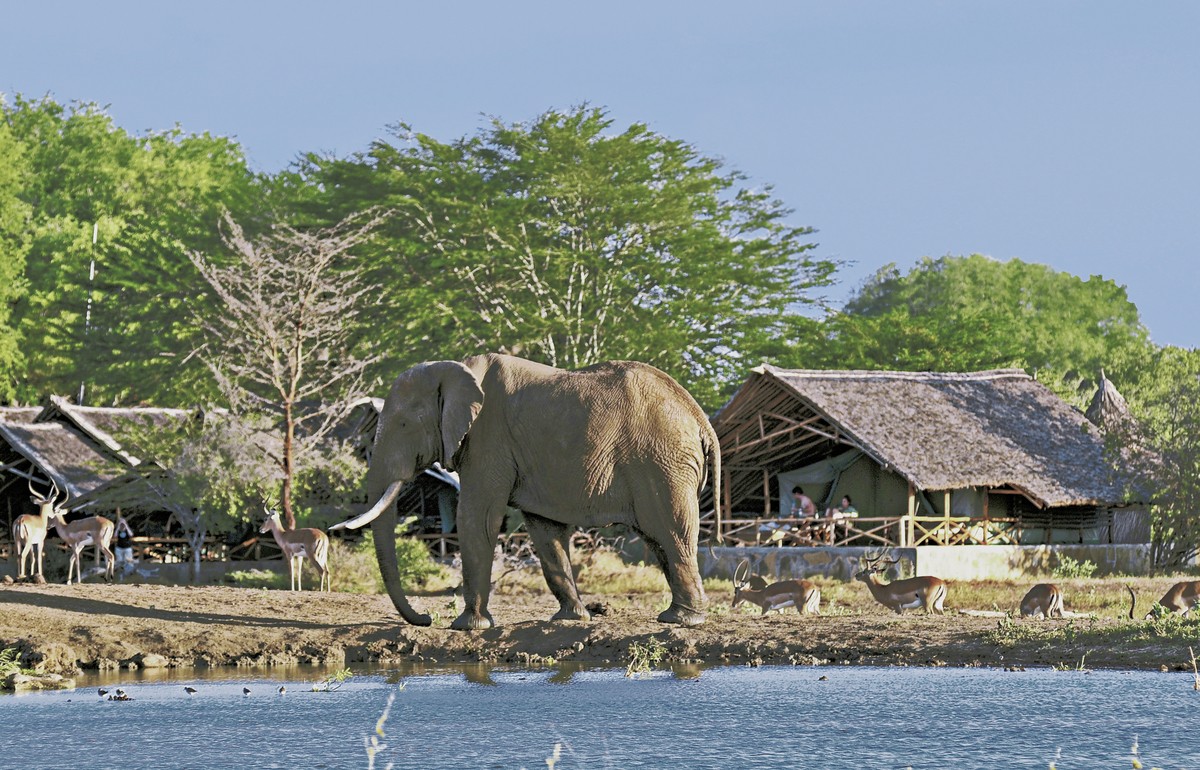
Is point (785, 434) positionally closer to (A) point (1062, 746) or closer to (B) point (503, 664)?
(B) point (503, 664)

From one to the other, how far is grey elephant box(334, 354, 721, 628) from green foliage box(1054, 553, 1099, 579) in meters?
15.3

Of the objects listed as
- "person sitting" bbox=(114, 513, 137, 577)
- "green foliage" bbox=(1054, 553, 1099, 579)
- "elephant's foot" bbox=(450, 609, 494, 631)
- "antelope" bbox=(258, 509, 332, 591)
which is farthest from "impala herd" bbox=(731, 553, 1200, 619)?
"person sitting" bbox=(114, 513, 137, 577)

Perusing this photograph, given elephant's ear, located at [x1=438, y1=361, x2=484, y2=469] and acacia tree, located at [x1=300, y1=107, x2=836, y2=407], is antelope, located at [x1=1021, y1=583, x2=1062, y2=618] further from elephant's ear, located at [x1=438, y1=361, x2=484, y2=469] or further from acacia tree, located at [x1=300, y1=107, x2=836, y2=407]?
acacia tree, located at [x1=300, y1=107, x2=836, y2=407]

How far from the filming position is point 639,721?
42.8 feet

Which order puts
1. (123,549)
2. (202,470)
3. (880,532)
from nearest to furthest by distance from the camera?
(202,470) → (123,549) → (880,532)

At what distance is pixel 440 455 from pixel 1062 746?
27.0 feet

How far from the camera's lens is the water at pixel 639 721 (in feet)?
37.6

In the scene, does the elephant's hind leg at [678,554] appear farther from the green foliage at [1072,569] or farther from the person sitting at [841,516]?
the green foliage at [1072,569]

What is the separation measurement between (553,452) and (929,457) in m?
16.2

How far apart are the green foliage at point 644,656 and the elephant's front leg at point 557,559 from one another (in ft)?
5.05

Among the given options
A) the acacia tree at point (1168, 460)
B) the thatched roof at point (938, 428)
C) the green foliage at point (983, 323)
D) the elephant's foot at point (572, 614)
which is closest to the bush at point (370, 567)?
the elephant's foot at point (572, 614)

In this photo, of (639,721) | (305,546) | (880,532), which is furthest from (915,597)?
(880,532)

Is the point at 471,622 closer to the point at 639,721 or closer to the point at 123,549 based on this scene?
the point at 639,721

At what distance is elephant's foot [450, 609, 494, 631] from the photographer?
58.8 feet
